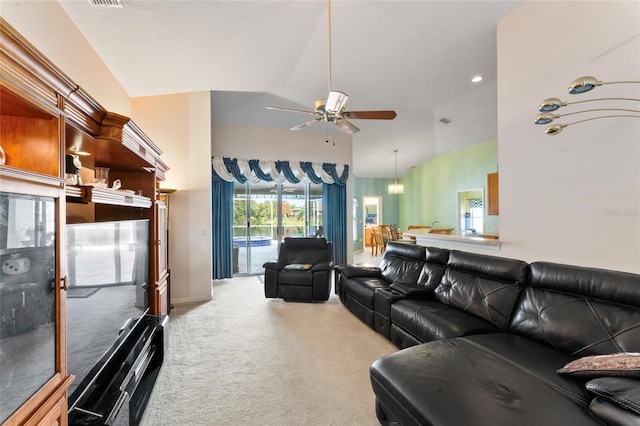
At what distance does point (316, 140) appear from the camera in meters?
6.22

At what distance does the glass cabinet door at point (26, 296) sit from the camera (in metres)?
0.90

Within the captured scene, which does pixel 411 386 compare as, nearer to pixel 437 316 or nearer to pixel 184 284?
pixel 437 316

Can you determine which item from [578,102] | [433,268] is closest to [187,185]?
[433,268]

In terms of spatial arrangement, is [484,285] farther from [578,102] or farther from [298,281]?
[298,281]

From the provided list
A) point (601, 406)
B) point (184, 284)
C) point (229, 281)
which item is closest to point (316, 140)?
point (229, 281)

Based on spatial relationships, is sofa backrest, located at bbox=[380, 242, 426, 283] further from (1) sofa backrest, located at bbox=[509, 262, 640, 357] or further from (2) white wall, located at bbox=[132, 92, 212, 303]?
(2) white wall, located at bbox=[132, 92, 212, 303]

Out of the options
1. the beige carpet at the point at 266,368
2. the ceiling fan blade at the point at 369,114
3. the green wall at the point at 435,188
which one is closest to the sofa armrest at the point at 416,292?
the beige carpet at the point at 266,368

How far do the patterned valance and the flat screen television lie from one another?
333cm

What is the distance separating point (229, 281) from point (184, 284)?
1258 mm

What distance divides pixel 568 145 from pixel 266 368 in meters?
3.36

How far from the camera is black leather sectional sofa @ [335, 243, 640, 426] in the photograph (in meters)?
1.20

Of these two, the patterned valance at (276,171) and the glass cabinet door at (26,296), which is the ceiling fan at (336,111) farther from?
the patterned valance at (276,171)

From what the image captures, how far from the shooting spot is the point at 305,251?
4734 millimetres

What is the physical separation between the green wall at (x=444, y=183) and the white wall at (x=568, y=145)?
4249mm
